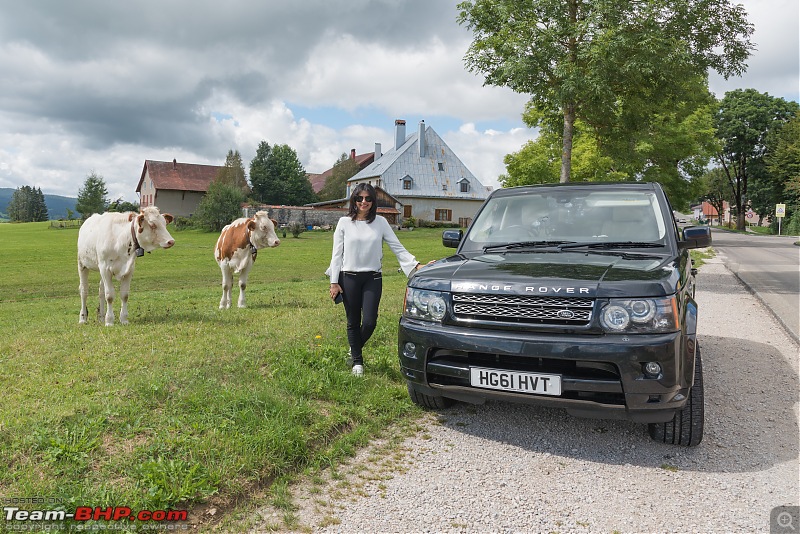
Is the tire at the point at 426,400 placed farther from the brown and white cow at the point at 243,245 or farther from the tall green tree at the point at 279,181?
the tall green tree at the point at 279,181

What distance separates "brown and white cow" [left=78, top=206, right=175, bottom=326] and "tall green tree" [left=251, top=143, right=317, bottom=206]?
72.0 meters

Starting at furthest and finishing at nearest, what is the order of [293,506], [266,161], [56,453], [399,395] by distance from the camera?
[266,161], [399,395], [56,453], [293,506]

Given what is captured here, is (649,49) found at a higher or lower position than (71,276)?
higher

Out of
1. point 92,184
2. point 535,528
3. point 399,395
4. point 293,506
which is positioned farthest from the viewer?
point 92,184

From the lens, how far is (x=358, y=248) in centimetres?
552

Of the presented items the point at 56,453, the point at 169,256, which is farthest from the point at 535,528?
the point at 169,256

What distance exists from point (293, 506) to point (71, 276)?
69.0 feet

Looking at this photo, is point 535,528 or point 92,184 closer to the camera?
point 535,528

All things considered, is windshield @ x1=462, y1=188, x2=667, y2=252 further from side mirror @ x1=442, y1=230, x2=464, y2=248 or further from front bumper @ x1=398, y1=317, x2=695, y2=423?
front bumper @ x1=398, y1=317, x2=695, y2=423

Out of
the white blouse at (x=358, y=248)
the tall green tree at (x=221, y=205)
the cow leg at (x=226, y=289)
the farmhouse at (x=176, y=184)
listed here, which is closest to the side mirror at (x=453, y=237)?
the white blouse at (x=358, y=248)

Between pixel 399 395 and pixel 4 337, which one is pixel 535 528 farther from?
pixel 4 337

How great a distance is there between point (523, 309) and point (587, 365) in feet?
1.79

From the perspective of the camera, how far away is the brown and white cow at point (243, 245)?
10.4 meters

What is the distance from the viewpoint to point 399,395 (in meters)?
5.12
